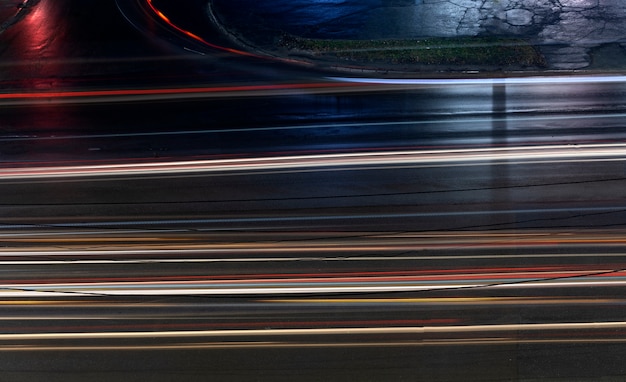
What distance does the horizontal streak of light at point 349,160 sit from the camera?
36.3 feet

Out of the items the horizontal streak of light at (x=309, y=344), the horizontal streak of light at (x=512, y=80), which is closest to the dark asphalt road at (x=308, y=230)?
the horizontal streak of light at (x=309, y=344)

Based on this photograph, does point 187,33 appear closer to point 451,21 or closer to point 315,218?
point 451,21

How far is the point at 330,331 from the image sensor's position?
7.91 metres

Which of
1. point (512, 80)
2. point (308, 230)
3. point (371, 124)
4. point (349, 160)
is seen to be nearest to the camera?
point (308, 230)

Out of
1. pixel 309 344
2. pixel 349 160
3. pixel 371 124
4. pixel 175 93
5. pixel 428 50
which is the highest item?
pixel 428 50

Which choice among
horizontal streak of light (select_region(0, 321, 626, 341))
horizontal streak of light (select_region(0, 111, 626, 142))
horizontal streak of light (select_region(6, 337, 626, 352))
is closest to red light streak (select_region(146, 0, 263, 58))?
→ horizontal streak of light (select_region(0, 111, 626, 142))

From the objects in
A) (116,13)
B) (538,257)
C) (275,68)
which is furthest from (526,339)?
(116,13)

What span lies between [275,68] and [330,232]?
598 centimetres

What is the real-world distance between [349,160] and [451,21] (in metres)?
6.65

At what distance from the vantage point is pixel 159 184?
1091cm

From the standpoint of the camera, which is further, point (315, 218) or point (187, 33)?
point (187, 33)

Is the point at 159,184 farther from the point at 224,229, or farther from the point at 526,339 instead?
the point at 526,339

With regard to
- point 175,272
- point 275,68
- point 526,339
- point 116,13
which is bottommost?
point 526,339

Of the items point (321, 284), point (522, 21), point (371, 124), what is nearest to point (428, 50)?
point (522, 21)
